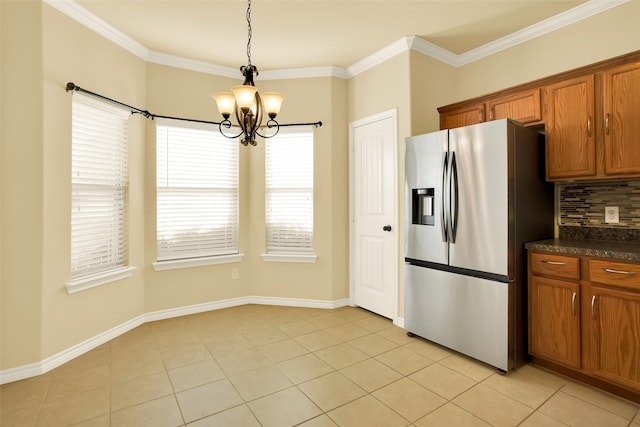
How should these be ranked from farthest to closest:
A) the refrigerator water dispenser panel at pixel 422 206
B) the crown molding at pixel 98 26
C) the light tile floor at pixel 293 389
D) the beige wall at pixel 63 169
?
the refrigerator water dispenser panel at pixel 422 206, the crown molding at pixel 98 26, the beige wall at pixel 63 169, the light tile floor at pixel 293 389

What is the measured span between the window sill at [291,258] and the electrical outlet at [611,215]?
8.88 ft

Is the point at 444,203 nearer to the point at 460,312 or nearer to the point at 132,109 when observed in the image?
the point at 460,312

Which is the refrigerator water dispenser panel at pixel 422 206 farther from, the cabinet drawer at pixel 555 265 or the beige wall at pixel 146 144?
the cabinet drawer at pixel 555 265

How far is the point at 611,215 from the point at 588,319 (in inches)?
36.3

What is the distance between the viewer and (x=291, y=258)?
4016mm

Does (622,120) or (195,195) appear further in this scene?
(195,195)

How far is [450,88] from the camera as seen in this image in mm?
3658

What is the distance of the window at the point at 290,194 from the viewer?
158 inches

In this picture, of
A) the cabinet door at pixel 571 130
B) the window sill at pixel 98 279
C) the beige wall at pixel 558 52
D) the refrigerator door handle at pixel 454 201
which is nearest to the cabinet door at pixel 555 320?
the refrigerator door handle at pixel 454 201

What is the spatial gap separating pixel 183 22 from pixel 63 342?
2.86 meters

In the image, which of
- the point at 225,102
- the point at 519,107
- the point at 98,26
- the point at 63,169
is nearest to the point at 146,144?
the point at 63,169

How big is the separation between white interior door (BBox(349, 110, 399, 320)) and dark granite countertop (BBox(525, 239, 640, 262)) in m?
1.31

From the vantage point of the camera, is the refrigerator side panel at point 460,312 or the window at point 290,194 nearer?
the refrigerator side panel at point 460,312

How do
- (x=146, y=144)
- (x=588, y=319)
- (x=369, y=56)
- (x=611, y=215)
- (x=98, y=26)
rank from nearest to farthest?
1. (x=588, y=319)
2. (x=611, y=215)
3. (x=98, y=26)
4. (x=146, y=144)
5. (x=369, y=56)
